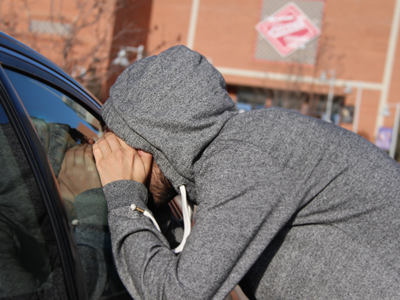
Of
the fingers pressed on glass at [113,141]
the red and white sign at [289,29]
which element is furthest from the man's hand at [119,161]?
the red and white sign at [289,29]

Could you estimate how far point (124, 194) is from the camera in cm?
115

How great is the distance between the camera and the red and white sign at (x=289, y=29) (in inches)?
852

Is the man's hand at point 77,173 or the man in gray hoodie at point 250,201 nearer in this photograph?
the man in gray hoodie at point 250,201

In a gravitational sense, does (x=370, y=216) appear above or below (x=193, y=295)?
above

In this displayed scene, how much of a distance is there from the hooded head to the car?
27cm

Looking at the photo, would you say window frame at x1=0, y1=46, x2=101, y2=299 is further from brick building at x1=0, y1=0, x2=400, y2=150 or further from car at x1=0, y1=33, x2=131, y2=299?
brick building at x1=0, y1=0, x2=400, y2=150

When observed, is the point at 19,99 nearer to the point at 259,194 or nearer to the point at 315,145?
the point at 259,194

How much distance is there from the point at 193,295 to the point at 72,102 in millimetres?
910

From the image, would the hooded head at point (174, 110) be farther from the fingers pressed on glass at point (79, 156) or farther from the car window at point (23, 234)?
the car window at point (23, 234)

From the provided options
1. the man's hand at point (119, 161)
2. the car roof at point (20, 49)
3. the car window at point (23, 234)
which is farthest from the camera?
the man's hand at point (119, 161)

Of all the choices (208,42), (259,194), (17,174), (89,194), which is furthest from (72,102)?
(208,42)

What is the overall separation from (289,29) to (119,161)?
23.3 meters

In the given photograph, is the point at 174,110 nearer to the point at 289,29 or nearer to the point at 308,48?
the point at 308,48

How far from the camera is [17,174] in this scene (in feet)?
3.15
